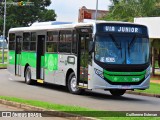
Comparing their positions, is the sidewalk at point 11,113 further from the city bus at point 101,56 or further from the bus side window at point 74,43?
the bus side window at point 74,43

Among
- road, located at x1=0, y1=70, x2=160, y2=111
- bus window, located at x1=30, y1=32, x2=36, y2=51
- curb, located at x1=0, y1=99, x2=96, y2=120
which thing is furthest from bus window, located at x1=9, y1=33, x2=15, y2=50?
curb, located at x1=0, y1=99, x2=96, y2=120

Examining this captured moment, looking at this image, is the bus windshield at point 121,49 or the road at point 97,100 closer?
the road at point 97,100

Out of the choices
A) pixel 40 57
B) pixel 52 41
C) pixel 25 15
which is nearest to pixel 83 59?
pixel 52 41

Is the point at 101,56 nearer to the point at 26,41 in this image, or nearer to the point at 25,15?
the point at 26,41

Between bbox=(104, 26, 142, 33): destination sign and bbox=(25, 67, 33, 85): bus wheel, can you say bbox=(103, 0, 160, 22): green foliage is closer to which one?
bbox=(25, 67, 33, 85): bus wheel

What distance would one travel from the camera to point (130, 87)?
20.0 meters

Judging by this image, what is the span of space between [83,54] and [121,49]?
5.46 ft

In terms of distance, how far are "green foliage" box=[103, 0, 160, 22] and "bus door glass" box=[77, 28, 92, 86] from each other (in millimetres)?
29571

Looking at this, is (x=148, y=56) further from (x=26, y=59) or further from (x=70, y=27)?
(x=26, y=59)

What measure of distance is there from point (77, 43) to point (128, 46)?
226 centimetres

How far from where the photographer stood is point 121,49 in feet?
65.6

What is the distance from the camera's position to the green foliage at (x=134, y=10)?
5047 centimetres

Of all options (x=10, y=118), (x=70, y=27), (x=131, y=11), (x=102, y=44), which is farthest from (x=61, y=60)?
(x=131, y=11)

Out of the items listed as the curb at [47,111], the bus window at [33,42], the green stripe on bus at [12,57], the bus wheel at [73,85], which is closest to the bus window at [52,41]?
the bus window at [33,42]
